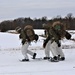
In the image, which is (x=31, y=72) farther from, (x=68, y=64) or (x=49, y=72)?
(x=68, y=64)

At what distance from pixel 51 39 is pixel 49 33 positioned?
23 cm

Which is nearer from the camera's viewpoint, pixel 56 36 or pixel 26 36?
pixel 56 36

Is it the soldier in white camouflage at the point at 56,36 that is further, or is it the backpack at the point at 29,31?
the backpack at the point at 29,31

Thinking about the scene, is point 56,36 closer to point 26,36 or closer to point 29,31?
point 29,31

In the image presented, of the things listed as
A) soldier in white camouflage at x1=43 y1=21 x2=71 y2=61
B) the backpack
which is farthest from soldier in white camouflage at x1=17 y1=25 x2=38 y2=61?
soldier in white camouflage at x1=43 y1=21 x2=71 y2=61

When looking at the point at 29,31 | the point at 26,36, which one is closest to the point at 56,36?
the point at 29,31

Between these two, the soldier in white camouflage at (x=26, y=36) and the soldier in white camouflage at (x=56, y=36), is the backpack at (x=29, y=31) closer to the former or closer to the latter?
the soldier in white camouflage at (x=26, y=36)

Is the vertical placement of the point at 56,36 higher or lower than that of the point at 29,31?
lower

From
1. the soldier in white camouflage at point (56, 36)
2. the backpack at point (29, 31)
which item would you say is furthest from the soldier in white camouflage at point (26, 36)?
the soldier in white camouflage at point (56, 36)

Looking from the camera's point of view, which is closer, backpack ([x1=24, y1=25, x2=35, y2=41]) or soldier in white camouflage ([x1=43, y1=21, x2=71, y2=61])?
soldier in white camouflage ([x1=43, y1=21, x2=71, y2=61])

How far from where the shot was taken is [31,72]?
933 cm

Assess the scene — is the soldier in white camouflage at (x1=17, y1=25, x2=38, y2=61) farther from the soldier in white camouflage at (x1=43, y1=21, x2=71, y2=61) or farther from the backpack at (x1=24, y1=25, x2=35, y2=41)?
the soldier in white camouflage at (x1=43, y1=21, x2=71, y2=61)

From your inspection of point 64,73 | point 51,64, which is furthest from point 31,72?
point 51,64

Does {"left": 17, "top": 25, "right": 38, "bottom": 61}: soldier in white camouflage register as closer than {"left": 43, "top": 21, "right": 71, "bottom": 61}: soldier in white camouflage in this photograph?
No
